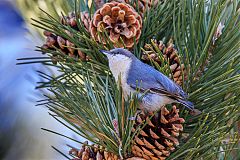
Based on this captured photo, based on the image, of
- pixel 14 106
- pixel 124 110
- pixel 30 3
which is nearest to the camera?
pixel 124 110

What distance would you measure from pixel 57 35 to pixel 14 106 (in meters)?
0.47

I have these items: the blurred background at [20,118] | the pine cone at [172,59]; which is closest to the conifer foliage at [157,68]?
the pine cone at [172,59]

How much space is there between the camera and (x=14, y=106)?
928mm

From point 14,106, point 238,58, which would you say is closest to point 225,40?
point 238,58

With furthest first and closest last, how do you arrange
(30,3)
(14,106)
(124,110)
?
(14,106) → (30,3) → (124,110)

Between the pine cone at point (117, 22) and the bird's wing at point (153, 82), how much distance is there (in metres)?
A: 0.04

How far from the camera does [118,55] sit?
1.48 ft

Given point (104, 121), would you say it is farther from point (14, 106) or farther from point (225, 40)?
point (14, 106)

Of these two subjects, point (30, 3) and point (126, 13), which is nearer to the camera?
point (126, 13)

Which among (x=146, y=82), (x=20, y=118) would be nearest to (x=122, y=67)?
(x=146, y=82)

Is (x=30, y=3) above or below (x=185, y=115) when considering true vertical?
above

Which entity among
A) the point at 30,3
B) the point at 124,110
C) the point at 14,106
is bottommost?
the point at 14,106

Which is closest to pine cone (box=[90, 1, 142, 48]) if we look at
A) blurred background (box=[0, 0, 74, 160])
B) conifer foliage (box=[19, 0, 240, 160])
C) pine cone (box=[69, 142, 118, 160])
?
conifer foliage (box=[19, 0, 240, 160])

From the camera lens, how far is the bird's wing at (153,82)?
0.44 meters
